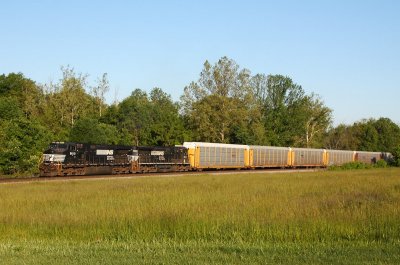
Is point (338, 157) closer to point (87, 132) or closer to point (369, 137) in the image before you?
point (87, 132)

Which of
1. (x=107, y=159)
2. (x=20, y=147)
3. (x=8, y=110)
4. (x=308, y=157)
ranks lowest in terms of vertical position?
(x=107, y=159)

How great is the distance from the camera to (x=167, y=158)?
51312 mm

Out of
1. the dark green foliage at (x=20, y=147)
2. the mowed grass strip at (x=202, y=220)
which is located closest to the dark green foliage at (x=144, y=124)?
the dark green foliage at (x=20, y=147)

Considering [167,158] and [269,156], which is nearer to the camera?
[167,158]

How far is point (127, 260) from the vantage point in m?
9.66

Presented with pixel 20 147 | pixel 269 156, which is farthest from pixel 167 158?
pixel 269 156

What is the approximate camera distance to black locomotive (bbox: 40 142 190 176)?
40656mm

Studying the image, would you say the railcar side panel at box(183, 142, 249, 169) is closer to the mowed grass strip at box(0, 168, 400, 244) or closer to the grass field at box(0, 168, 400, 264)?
the grass field at box(0, 168, 400, 264)

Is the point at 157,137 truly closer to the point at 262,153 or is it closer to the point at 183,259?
the point at 262,153

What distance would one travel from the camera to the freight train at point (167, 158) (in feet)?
135

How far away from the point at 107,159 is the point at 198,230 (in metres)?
32.1

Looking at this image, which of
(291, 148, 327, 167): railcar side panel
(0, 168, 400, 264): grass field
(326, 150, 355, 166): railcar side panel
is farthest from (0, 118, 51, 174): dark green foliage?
(326, 150, 355, 166): railcar side panel

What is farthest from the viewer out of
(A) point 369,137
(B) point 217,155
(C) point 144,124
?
(A) point 369,137

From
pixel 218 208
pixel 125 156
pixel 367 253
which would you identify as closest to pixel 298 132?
pixel 125 156
